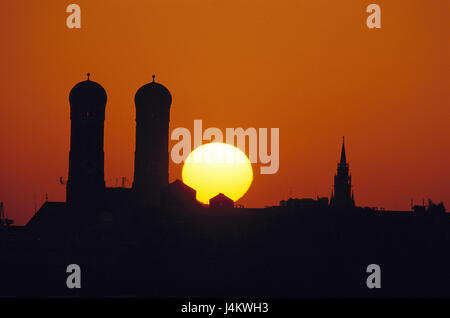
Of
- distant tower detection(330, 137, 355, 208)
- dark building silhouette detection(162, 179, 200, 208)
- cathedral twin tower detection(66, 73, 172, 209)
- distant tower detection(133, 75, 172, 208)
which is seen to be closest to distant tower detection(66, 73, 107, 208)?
cathedral twin tower detection(66, 73, 172, 209)

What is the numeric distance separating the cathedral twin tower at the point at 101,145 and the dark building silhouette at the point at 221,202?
4.73m

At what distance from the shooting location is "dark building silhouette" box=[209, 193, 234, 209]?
112688 millimetres

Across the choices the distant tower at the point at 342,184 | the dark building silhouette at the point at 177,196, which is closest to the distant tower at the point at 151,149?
the dark building silhouette at the point at 177,196

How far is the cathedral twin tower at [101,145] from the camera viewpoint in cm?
10819

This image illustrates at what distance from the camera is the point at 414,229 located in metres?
110

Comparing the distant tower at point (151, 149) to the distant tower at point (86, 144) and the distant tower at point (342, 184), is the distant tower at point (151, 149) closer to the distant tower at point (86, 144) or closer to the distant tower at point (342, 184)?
the distant tower at point (86, 144)

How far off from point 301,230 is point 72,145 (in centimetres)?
2097

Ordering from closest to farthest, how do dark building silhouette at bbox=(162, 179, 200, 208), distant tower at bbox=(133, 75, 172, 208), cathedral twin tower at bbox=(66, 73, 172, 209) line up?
cathedral twin tower at bbox=(66, 73, 172, 209)
dark building silhouette at bbox=(162, 179, 200, 208)
distant tower at bbox=(133, 75, 172, 208)

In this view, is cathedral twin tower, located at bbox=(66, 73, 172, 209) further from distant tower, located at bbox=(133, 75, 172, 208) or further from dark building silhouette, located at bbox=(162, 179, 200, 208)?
dark building silhouette, located at bbox=(162, 179, 200, 208)

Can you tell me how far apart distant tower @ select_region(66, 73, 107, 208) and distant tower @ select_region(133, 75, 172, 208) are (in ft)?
12.9

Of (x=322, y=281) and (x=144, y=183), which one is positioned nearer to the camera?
(x=322, y=281)
